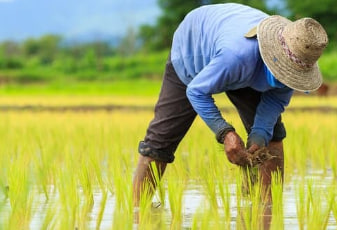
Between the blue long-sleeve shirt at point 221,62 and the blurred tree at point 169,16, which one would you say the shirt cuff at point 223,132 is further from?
the blurred tree at point 169,16

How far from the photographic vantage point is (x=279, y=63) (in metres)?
3.76

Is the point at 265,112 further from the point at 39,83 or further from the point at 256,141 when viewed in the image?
the point at 39,83

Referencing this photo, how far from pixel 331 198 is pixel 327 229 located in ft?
0.37

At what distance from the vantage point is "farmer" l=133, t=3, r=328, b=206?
3760mm

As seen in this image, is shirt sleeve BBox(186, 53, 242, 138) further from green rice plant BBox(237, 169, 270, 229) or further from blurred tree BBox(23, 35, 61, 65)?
blurred tree BBox(23, 35, 61, 65)

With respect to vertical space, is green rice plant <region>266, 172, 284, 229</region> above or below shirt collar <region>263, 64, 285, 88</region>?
below

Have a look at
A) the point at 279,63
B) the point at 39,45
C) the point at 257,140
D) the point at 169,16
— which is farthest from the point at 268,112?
the point at 39,45

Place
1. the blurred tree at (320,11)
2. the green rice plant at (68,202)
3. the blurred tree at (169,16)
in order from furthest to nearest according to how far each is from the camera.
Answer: the blurred tree at (169,16), the blurred tree at (320,11), the green rice plant at (68,202)

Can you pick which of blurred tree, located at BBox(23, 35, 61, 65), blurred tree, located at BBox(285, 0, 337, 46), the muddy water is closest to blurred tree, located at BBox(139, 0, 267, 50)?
blurred tree, located at BBox(285, 0, 337, 46)

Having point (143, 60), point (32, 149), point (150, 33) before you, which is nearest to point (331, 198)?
point (32, 149)

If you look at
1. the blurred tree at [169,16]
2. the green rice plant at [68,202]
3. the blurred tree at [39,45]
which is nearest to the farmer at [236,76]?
the green rice plant at [68,202]

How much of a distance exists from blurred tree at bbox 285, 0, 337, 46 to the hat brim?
1318 inches

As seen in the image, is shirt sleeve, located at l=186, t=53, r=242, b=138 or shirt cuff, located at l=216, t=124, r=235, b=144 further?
shirt cuff, located at l=216, t=124, r=235, b=144

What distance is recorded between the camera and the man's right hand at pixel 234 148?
3.80 metres
